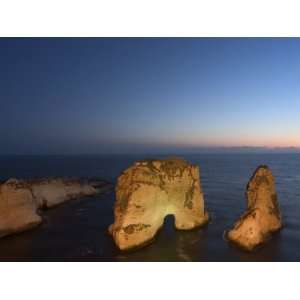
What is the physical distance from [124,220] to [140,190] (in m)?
1.74

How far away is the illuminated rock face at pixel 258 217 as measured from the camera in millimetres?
16406

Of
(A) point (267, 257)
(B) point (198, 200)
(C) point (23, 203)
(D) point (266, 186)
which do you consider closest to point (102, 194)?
(C) point (23, 203)

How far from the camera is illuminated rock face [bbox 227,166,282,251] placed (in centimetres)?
1641

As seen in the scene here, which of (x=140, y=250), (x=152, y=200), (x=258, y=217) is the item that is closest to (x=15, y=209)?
(x=152, y=200)

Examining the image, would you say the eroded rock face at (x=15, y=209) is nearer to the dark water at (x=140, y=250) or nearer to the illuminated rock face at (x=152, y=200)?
the dark water at (x=140, y=250)

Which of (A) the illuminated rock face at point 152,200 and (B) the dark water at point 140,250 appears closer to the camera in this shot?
(B) the dark water at point 140,250

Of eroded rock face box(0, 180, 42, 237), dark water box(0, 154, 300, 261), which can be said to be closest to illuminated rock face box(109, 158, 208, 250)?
dark water box(0, 154, 300, 261)

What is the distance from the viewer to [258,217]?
17094 mm

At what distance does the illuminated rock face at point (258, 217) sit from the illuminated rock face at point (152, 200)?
315cm

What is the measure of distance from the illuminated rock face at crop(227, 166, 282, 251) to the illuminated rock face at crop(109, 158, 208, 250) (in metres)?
3.15

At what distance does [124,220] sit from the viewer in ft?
53.9

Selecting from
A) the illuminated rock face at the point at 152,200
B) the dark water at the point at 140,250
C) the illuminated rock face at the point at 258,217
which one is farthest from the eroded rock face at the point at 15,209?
the illuminated rock face at the point at 258,217

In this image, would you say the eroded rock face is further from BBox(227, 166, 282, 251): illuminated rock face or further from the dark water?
BBox(227, 166, 282, 251): illuminated rock face
